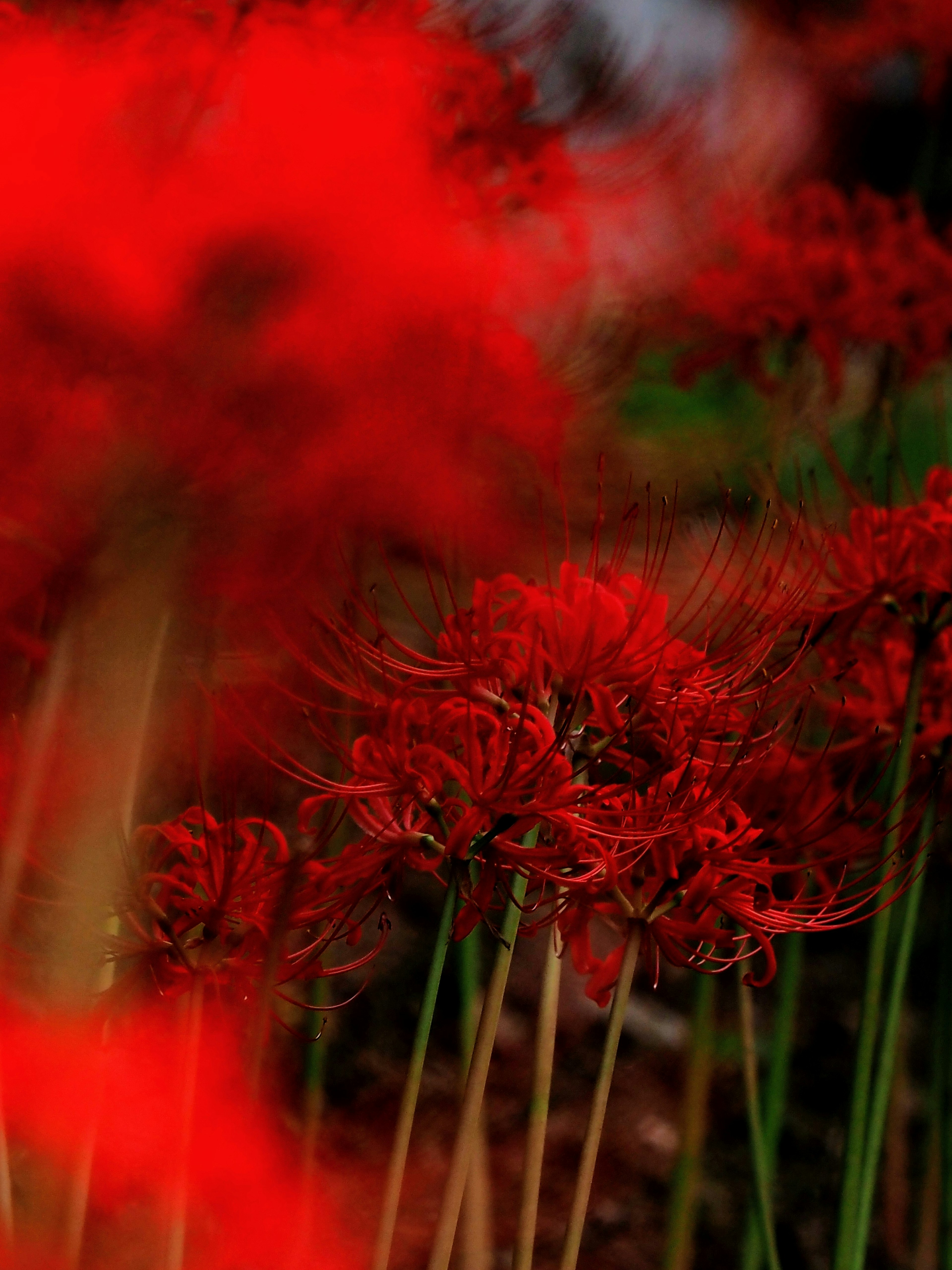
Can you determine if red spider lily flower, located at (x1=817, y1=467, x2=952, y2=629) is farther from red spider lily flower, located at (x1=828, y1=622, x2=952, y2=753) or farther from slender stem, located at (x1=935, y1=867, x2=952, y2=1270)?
slender stem, located at (x1=935, y1=867, x2=952, y2=1270)

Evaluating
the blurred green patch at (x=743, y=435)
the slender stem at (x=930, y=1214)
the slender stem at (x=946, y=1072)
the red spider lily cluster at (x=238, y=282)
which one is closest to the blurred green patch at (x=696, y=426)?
the blurred green patch at (x=743, y=435)

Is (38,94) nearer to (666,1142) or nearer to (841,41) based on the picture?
(841,41)

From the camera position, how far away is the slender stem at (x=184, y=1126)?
545 mm

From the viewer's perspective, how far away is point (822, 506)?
1002 millimetres

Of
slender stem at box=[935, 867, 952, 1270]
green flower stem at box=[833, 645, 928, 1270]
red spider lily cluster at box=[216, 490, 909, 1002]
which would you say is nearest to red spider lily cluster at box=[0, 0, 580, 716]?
red spider lily cluster at box=[216, 490, 909, 1002]

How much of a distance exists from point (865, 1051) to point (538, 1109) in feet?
0.83

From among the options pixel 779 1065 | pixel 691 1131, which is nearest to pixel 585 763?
pixel 779 1065

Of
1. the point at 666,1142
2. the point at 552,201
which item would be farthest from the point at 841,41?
the point at 666,1142

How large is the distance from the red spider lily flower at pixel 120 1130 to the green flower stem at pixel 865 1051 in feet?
1.09

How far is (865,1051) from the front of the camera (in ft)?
2.43

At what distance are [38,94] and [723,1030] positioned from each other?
1.11m

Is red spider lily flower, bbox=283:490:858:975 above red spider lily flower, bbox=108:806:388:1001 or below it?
above

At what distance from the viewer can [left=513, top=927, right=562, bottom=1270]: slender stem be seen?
58 cm

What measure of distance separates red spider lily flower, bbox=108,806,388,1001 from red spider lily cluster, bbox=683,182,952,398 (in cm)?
68
